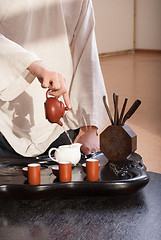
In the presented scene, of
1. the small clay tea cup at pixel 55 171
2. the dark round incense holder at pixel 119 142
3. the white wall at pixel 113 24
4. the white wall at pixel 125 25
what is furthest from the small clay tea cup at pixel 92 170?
the white wall at pixel 125 25

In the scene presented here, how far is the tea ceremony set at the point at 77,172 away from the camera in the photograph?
1288 millimetres

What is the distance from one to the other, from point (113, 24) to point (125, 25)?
0.47m

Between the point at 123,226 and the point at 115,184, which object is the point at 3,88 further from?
the point at 123,226

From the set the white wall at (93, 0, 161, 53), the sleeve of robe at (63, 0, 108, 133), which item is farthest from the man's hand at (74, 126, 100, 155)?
the white wall at (93, 0, 161, 53)

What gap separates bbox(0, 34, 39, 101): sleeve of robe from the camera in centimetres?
165

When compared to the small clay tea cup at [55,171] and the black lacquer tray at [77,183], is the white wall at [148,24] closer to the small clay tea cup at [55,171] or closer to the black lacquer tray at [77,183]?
the black lacquer tray at [77,183]

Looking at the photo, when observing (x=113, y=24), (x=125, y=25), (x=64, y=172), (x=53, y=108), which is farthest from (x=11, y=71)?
(x=125, y=25)

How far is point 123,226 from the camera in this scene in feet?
3.69

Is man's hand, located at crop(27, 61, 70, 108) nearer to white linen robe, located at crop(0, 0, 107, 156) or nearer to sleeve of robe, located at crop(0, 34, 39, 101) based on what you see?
sleeve of robe, located at crop(0, 34, 39, 101)

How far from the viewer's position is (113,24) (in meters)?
10.7

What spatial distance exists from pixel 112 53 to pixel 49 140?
356 inches

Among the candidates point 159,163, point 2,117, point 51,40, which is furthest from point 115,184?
point 159,163

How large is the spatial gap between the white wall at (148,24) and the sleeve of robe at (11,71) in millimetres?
9633

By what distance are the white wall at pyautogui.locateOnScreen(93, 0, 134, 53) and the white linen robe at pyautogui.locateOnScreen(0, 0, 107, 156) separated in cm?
816
